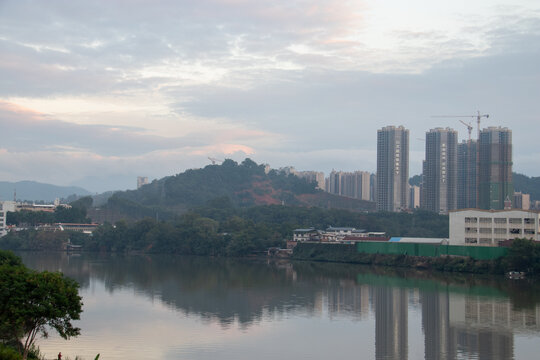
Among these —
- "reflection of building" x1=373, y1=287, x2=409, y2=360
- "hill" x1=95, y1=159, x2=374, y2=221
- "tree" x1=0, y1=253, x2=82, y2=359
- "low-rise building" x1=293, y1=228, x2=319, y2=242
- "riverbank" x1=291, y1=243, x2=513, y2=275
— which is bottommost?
"reflection of building" x1=373, y1=287, x2=409, y2=360

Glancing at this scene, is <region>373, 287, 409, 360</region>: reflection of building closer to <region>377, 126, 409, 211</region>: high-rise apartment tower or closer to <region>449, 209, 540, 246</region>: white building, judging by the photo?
<region>449, 209, 540, 246</region>: white building

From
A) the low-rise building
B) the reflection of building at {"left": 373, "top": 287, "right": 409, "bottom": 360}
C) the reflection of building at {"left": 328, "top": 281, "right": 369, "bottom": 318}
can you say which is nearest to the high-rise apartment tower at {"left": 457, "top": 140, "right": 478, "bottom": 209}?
the low-rise building

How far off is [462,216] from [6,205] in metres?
34.1

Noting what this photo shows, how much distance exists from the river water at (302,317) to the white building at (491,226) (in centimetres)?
267

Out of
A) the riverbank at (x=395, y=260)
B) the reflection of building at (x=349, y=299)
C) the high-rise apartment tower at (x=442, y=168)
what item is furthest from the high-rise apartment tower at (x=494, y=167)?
the reflection of building at (x=349, y=299)

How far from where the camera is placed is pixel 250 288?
2086cm

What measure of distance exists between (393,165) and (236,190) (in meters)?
22.2

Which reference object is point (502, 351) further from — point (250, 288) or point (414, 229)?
point (414, 229)

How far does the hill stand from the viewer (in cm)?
6456

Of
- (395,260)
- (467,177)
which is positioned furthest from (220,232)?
(467,177)

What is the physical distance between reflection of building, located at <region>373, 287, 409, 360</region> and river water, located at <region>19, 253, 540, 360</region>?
2cm

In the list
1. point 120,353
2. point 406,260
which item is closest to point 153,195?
point 406,260

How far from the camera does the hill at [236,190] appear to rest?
64.6 m

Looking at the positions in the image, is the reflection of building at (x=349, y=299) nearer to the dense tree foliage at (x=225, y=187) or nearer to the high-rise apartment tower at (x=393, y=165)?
the high-rise apartment tower at (x=393, y=165)
